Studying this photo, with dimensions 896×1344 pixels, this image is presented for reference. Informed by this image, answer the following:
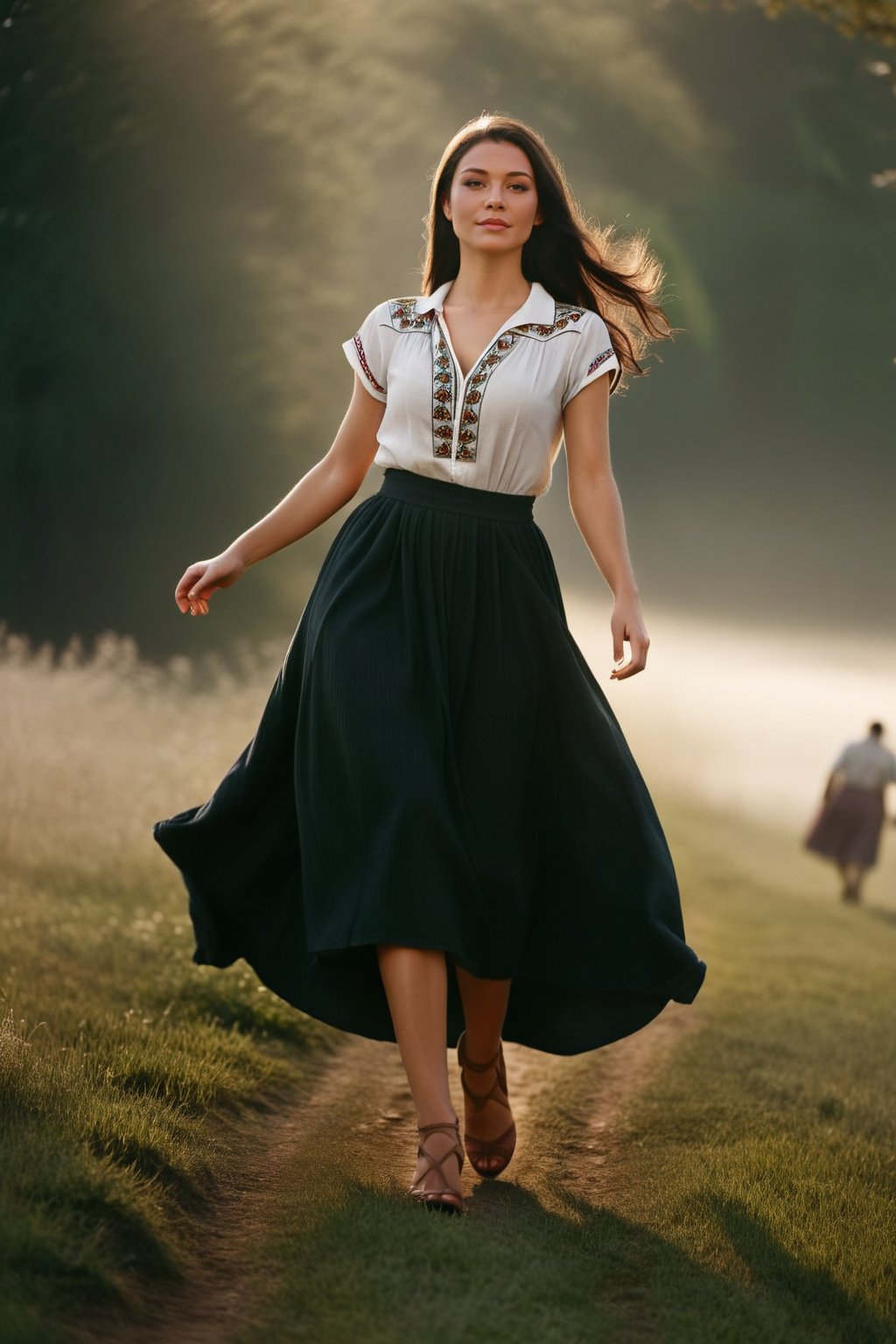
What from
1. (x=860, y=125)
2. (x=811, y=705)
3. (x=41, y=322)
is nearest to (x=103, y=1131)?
(x=41, y=322)

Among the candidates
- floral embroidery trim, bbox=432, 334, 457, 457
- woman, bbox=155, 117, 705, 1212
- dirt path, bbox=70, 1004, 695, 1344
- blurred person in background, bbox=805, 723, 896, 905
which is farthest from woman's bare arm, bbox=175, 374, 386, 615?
blurred person in background, bbox=805, 723, 896, 905

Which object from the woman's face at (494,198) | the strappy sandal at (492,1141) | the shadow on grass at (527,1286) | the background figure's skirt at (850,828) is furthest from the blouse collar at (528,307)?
the background figure's skirt at (850,828)

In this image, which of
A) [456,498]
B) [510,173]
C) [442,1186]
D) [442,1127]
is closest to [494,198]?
[510,173]

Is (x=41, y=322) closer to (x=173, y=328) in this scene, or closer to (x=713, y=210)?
(x=173, y=328)

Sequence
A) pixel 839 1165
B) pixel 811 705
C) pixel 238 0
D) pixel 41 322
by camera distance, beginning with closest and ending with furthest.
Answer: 1. pixel 839 1165
2. pixel 238 0
3. pixel 41 322
4. pixel 811 705

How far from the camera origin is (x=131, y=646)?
9.09 metres

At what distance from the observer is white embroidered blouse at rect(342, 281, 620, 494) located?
3051 millimetres

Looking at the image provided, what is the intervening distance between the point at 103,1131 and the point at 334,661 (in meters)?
1.01

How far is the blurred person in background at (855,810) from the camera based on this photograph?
11570 mm

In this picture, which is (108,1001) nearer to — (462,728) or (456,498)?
(462,728)

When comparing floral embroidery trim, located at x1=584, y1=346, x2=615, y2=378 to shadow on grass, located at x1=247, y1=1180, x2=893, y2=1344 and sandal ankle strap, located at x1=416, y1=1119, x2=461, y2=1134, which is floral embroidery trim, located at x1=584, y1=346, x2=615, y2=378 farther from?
shadow on grass, located at x1=247, y1=1180, x2=893, y2=1344

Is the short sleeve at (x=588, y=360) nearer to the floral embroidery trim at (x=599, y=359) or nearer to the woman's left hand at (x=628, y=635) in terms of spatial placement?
the floral embroidery trim at (x=599, y=359)

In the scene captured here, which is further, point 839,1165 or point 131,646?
point 131,646

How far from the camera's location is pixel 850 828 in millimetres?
11672
